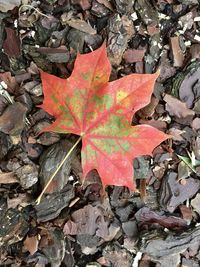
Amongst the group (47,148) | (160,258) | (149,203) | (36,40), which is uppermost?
(36,40)

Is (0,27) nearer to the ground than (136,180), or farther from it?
farther from it

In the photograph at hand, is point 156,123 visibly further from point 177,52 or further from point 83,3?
point 83,3

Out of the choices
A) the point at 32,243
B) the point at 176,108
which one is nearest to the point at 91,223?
the point at 32,243

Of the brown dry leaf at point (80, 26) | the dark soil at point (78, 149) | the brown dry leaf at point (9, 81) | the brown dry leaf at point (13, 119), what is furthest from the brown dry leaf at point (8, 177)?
the brown dry leaf at point (80, 26)

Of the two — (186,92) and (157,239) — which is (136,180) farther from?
(186,92)

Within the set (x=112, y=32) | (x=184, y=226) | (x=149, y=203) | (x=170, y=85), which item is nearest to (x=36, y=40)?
(x=112, y=32)

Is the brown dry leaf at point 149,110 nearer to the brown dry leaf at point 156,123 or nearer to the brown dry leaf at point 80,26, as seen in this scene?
the brown dry leaf at point 156,123
